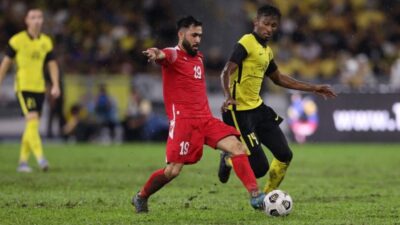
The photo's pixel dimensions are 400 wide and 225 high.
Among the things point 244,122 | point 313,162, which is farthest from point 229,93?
point 313,162

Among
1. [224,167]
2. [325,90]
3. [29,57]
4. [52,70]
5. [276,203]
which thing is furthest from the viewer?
[29,57]

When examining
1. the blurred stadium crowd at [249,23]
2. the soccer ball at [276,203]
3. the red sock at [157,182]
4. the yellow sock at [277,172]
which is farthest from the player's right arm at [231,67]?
the blurred stadium crowd at [249,23]

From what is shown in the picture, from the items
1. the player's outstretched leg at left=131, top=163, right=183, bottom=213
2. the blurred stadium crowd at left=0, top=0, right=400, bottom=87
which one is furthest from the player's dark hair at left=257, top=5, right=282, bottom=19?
the blurred stadium crowd at left=0, top=0, right=400, bottom=87

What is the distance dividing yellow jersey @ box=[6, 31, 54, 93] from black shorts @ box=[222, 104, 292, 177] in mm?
5570

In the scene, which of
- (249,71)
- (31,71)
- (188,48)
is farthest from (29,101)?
(188,48)

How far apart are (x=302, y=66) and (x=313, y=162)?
10.2m

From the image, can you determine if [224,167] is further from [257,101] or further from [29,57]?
[29,57]

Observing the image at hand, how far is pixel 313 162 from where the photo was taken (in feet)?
59.9

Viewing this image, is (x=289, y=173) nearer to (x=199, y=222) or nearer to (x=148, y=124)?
(x=199, y=222)

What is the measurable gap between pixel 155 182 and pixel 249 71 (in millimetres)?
1875

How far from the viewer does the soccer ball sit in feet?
29.1

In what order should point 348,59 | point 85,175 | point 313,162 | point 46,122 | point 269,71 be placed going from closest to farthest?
point 269,71, point 85,175, point 313,162, point 46,122, point 348,59

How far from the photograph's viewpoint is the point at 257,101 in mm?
10586

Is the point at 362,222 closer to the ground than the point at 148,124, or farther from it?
farther from it
